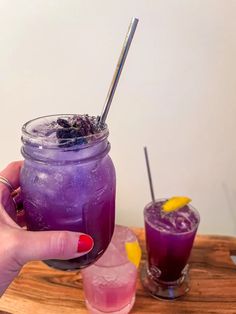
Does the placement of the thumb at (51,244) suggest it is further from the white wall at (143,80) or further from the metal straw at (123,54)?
the white wall at (143,80)

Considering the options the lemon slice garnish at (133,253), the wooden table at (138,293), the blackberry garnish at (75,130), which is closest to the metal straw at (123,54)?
the blackberry garnish at (75,130)

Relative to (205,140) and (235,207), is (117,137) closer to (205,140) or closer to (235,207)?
(205,140)

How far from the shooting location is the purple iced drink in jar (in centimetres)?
43

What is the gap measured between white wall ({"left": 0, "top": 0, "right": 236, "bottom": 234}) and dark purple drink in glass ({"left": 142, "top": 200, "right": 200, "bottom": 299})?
0.64 ft

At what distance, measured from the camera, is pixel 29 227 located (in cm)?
48

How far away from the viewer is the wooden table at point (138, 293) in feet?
2.08

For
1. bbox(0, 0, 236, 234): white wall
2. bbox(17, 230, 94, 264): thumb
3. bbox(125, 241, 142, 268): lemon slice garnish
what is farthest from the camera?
bbox(0, 0, 236, 234): white wall

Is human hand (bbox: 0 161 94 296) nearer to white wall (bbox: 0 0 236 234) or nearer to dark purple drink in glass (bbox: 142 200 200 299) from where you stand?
dark purple drink in glass (bbox: 142 200 200 299)

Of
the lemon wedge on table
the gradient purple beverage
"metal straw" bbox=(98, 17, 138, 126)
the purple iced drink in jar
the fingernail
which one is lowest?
the gradient purple beverage

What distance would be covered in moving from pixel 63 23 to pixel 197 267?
687mm

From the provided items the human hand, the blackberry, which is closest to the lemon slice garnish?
the human hand

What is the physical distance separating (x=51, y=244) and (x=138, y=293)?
36cm

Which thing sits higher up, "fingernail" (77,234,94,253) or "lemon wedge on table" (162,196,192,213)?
"fingernail" (77,234,94,253)

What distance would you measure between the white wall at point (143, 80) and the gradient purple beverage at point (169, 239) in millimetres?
194
